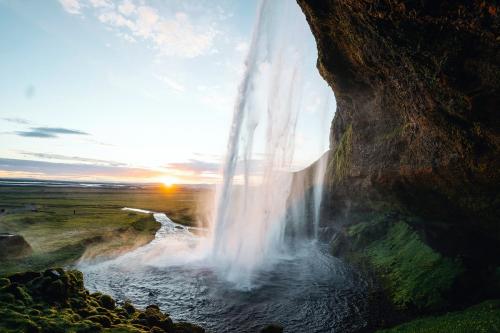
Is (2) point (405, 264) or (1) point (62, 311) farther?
(2) point (405, 264)

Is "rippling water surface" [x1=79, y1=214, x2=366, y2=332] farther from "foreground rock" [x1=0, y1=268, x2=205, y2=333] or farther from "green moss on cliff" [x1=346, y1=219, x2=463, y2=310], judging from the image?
"foreground rock" [x1=0, y1=268, x2=205, y2=333]

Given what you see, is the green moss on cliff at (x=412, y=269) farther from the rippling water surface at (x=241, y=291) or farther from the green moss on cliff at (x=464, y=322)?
the green moss on cliff at (x=464, y=322)

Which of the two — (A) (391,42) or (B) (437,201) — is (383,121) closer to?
(B) (437,201)

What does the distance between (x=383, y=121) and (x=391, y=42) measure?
52.5 feet

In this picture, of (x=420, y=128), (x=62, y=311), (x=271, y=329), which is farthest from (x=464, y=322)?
(x=62, y=311)

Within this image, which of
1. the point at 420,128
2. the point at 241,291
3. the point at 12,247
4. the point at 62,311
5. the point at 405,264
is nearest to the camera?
the point at 62,311

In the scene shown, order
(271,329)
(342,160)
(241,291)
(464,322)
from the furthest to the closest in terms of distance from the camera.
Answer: (342,160), (241,291), (271,329), (464,322)

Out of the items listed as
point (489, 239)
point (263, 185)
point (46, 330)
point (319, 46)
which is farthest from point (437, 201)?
point (46, 330)

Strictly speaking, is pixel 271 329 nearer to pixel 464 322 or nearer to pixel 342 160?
pixel 464 322

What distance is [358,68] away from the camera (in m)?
25.1

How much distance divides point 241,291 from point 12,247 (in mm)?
23592

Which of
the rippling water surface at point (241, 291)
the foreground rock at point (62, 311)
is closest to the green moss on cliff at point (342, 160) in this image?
the rippling water surface at point (241, 291)

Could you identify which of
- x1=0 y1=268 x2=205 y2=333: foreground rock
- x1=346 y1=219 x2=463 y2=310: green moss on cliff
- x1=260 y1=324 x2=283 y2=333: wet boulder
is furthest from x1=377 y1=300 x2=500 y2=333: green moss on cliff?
x1=0 y1=268 x2=205 y2=333: foreground rock

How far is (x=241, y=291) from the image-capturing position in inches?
907
